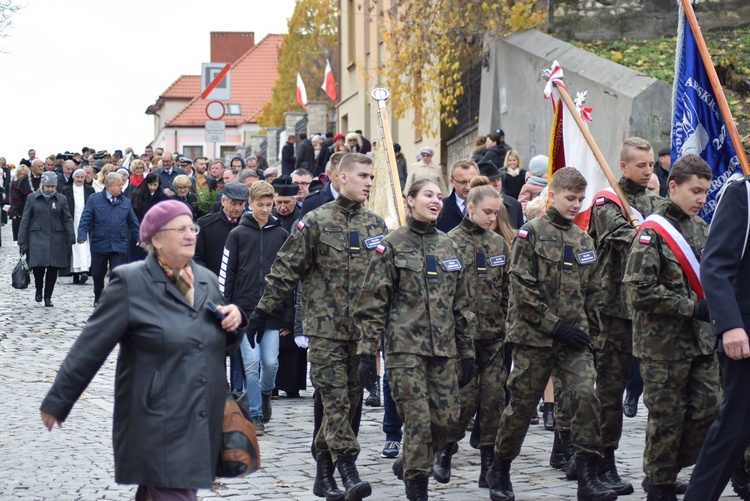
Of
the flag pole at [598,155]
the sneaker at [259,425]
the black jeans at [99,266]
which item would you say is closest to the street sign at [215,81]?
the black jeans at [99,266]

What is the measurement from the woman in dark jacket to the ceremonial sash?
15.0 metres

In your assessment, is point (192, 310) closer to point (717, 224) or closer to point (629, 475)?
point (717, 224)

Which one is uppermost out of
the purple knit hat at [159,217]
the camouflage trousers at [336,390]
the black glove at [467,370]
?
the purple knit hat at [159,217]

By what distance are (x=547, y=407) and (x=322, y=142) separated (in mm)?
20141

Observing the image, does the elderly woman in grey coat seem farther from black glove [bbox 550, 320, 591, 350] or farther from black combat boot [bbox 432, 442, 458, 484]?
black combat boot [bbox 432, 442, 458, 484]

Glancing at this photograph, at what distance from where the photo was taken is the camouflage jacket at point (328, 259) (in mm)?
9375

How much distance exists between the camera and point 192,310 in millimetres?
6578

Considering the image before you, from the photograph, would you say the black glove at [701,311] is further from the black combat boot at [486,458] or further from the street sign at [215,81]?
the street sign at [215,81]

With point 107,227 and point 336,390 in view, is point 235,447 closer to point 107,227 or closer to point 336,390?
point 336,390

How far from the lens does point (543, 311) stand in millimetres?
8828

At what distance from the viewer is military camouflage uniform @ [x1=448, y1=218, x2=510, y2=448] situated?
9672 millimetres

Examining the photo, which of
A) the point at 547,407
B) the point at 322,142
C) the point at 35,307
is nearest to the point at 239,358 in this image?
the point at 547,407

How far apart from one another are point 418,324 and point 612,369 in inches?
65.7

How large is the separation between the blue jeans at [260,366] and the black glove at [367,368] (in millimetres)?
3128
